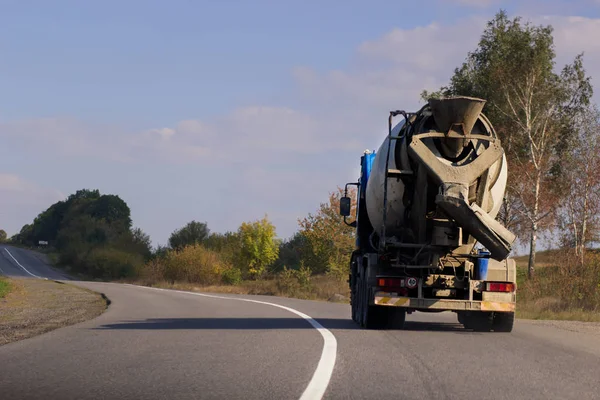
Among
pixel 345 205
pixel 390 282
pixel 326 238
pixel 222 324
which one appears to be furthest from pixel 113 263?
pixel 390 282

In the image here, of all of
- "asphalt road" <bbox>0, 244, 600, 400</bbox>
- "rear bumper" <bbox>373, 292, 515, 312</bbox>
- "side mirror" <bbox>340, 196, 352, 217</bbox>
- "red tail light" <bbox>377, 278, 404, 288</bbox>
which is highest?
"side mirror" <bbox>340, 196, 352, 217</bbox>

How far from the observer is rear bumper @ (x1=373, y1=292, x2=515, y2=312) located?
1465cm

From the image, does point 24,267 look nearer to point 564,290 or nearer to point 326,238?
point 326,238

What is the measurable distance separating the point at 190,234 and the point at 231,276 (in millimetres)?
31600

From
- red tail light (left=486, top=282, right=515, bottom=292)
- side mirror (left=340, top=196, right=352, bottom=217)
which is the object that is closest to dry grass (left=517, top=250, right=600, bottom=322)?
side mirror (left=340, top=196, right=352, bottom=217)

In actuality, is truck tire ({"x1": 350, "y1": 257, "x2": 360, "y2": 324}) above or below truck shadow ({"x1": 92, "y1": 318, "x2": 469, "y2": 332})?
above

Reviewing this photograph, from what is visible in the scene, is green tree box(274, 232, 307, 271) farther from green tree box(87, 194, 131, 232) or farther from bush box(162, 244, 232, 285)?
green tree box(87, 194, 131, 232)

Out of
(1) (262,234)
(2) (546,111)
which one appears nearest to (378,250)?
(2) (546,111)

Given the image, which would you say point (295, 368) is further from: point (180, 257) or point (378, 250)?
point (180, 257)

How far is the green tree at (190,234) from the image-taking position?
9312cm

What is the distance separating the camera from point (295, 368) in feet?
29.8

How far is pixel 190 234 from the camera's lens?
308 ft

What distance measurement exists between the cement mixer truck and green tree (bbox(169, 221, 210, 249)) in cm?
7789

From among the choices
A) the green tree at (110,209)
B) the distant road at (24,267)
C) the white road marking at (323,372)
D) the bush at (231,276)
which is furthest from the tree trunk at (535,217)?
the green tree at (110,209)
